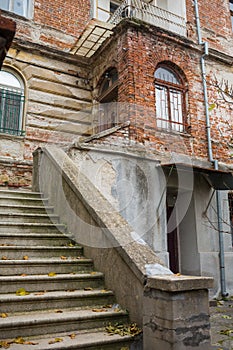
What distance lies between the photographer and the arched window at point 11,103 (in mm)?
9625

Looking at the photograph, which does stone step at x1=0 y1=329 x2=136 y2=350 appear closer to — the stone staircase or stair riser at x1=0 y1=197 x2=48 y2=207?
the stone staircase

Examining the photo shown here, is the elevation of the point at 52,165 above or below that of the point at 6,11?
below

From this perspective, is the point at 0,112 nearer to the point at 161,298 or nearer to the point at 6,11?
the point at 6,11

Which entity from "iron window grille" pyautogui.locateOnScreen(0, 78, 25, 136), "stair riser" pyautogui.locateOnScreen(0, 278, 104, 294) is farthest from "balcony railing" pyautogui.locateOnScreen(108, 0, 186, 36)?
"stair riser" pyautogui.locateOnScreen(0, 278, 104, 294)

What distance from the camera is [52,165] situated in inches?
248

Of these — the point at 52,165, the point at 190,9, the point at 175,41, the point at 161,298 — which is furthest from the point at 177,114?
the point at 161,298

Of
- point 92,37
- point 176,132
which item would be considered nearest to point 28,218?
point 176,132

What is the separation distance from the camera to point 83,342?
3201 mm

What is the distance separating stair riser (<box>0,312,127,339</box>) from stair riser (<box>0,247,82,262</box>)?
4.05 ft

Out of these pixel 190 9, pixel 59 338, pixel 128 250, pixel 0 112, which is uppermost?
pixel 190 9

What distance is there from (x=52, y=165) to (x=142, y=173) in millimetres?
2817

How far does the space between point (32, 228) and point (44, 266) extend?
102 centimetres

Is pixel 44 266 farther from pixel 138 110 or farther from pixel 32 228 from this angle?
pixel 138 110

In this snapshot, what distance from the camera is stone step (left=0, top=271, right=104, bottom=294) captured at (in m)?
3.82
